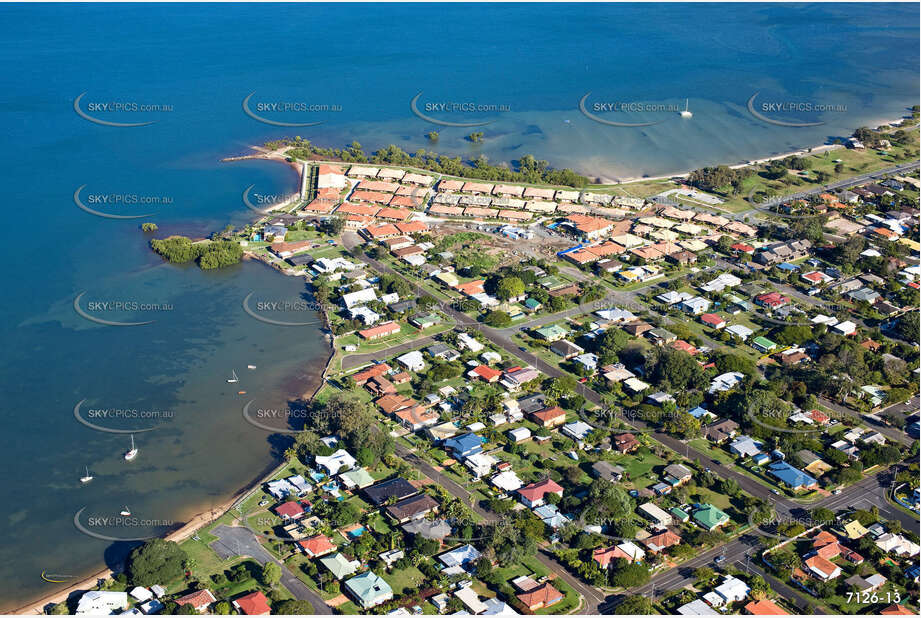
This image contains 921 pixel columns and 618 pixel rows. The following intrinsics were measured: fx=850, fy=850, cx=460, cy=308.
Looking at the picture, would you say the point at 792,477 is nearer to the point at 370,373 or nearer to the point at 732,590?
the point at 732,590

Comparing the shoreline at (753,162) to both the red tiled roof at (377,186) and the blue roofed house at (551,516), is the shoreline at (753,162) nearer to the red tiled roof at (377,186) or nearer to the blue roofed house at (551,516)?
the red tiled roof at (377,186)

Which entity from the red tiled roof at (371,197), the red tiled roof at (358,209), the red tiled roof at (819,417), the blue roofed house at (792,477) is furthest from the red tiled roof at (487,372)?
the red tiled roof at (371,197)

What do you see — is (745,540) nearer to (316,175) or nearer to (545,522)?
(545,522)

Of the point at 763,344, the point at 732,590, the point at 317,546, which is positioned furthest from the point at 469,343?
the point at 732,590

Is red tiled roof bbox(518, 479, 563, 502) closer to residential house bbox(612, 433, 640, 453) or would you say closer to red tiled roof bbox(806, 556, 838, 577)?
residential house bbox(612, 433, 640, 453)

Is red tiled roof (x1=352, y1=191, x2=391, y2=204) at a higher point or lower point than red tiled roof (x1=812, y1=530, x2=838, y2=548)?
higher

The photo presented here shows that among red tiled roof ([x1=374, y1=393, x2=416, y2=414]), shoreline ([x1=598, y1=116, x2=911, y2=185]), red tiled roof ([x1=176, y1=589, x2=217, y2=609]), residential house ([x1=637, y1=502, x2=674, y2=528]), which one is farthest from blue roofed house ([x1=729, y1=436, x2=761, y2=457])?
shoreline ([x1=598, y1=116, x2=911, y2=185])

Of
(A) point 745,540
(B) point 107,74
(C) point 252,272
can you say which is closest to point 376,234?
(C) point 252,272
